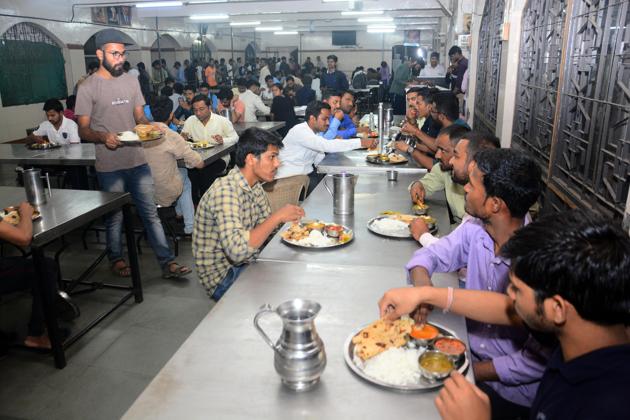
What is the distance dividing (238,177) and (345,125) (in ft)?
12.1

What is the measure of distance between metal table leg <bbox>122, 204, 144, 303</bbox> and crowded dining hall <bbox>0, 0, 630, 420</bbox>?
0.02 meters

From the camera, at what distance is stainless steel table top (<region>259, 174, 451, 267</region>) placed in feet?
6.85

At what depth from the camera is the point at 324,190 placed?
10.6ft

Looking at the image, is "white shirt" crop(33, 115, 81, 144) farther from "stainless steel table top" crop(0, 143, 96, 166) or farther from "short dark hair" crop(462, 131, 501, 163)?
Result: "short dark hair" crop(462, 131, 501, 163)

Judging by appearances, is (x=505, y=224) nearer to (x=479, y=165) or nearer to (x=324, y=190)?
(x=479, y=165)

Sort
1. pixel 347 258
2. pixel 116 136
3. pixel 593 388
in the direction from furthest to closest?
pixel 116 136
pixel 347 258
pixel 593 388

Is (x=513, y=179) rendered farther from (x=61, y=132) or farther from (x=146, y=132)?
(x=61, y=132)

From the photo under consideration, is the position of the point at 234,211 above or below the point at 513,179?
below

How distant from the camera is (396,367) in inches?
50.7

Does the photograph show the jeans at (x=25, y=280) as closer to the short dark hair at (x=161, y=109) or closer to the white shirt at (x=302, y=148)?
the white shirt at (x=302, y=148)

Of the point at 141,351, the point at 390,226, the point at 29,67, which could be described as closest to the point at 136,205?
the point at 141,351

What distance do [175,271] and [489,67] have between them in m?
4.44

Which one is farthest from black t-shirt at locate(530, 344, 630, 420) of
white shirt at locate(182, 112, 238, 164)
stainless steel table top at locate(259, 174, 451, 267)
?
white shirt at locate(182, 112, 238, 164)

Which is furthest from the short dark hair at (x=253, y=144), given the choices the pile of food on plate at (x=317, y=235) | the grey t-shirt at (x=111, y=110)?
the grey t-shirt at (x=111, y=110)
